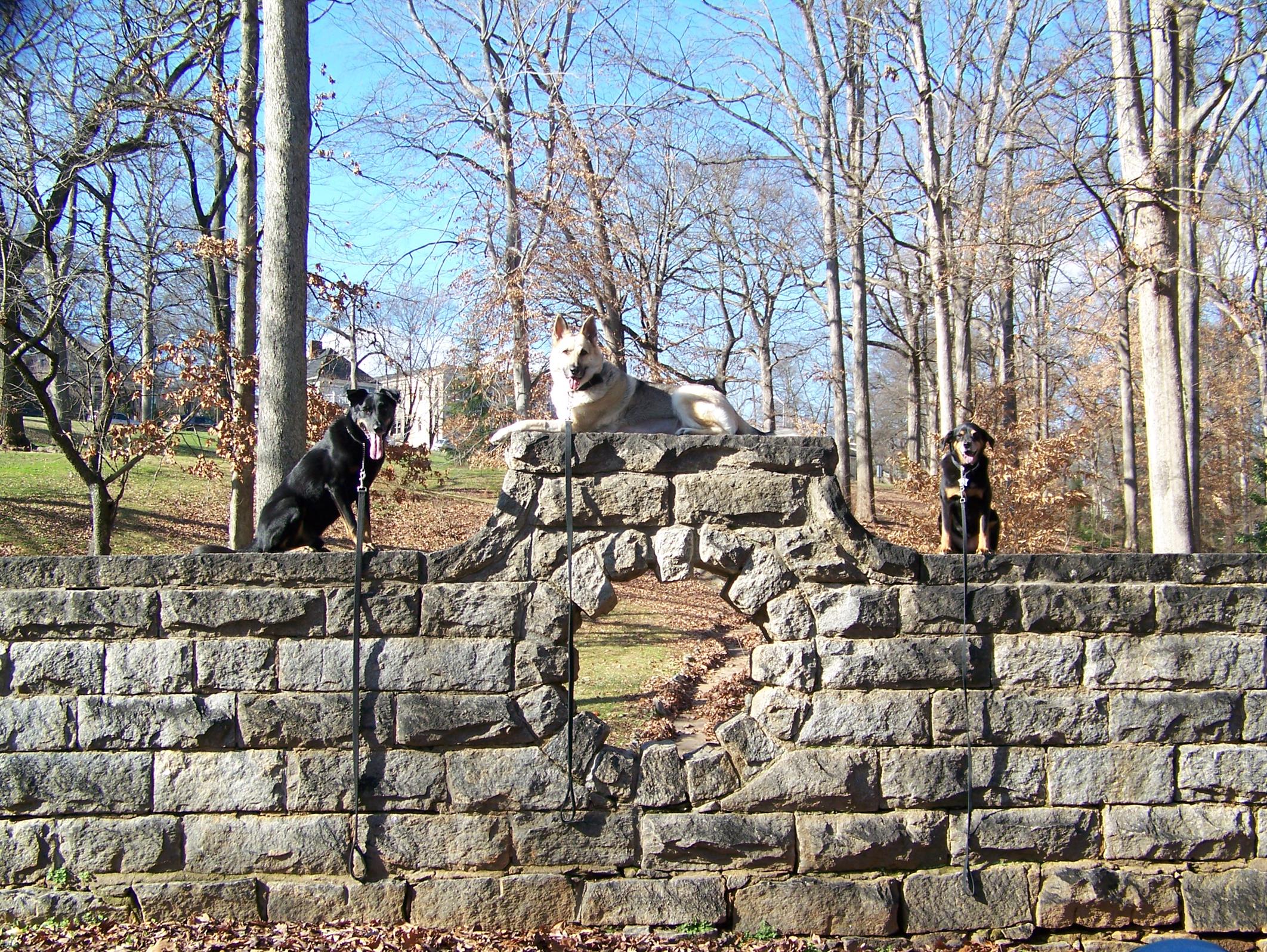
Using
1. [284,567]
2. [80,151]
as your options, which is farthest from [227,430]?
[284,567]

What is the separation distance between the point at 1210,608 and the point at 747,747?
2.50 meters

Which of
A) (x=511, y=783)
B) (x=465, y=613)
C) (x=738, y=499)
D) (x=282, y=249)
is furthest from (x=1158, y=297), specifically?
(x=282, y=249)

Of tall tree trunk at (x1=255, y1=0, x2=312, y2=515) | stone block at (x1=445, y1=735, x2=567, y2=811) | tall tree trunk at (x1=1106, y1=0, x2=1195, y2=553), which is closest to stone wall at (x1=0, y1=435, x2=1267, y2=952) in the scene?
stone block at (x1=445, y1=735, x2=567, y2=811)

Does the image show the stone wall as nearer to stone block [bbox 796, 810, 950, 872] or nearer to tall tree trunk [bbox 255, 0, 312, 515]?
stone block [bbox 796, 810, 950, 872]

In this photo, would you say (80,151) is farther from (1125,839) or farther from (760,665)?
(1125,839)

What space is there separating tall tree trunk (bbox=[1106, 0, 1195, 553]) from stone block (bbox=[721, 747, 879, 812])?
619 centimetres

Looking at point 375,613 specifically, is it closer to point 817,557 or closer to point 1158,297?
point 817,557

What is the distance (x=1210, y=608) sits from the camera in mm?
4527

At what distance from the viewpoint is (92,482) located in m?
9.41

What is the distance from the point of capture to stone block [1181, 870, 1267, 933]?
4426 mm

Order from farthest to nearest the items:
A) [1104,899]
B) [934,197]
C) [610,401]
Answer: [934,197]
[610,401]
[1104,899]

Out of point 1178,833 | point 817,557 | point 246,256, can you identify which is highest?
point 246,256

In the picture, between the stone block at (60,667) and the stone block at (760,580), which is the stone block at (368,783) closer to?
the stone block at (60,667)

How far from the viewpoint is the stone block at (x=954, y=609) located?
4492mm
